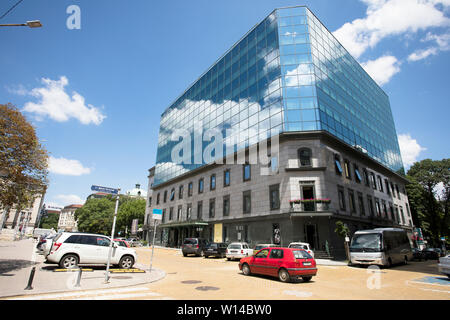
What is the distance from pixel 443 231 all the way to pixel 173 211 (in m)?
54.1

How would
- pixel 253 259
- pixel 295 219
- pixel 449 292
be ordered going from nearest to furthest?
1. pixel 449 292
2. pixel 253 259
3. pixel 295 219

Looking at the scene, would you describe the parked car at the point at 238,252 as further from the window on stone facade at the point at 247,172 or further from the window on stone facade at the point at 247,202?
the window on stone facade at the point at 247,172

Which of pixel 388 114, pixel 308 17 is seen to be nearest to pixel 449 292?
pixel 308 17

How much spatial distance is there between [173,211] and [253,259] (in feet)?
Answer: 117

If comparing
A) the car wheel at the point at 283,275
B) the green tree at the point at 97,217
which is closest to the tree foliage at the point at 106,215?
the green tree at the point at 97,217

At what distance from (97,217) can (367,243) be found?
79164 millimetres

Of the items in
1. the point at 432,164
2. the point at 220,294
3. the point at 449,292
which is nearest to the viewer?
the point at 220,294

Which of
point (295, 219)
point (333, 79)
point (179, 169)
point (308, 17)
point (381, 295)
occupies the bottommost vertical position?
point (381, 295)

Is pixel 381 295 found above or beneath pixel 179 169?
beneath

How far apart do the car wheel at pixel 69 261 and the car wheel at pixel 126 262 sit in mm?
2251

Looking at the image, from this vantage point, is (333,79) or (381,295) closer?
(381,295)

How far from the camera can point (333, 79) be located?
3409 centimetres

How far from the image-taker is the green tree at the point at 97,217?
76.9 meters
